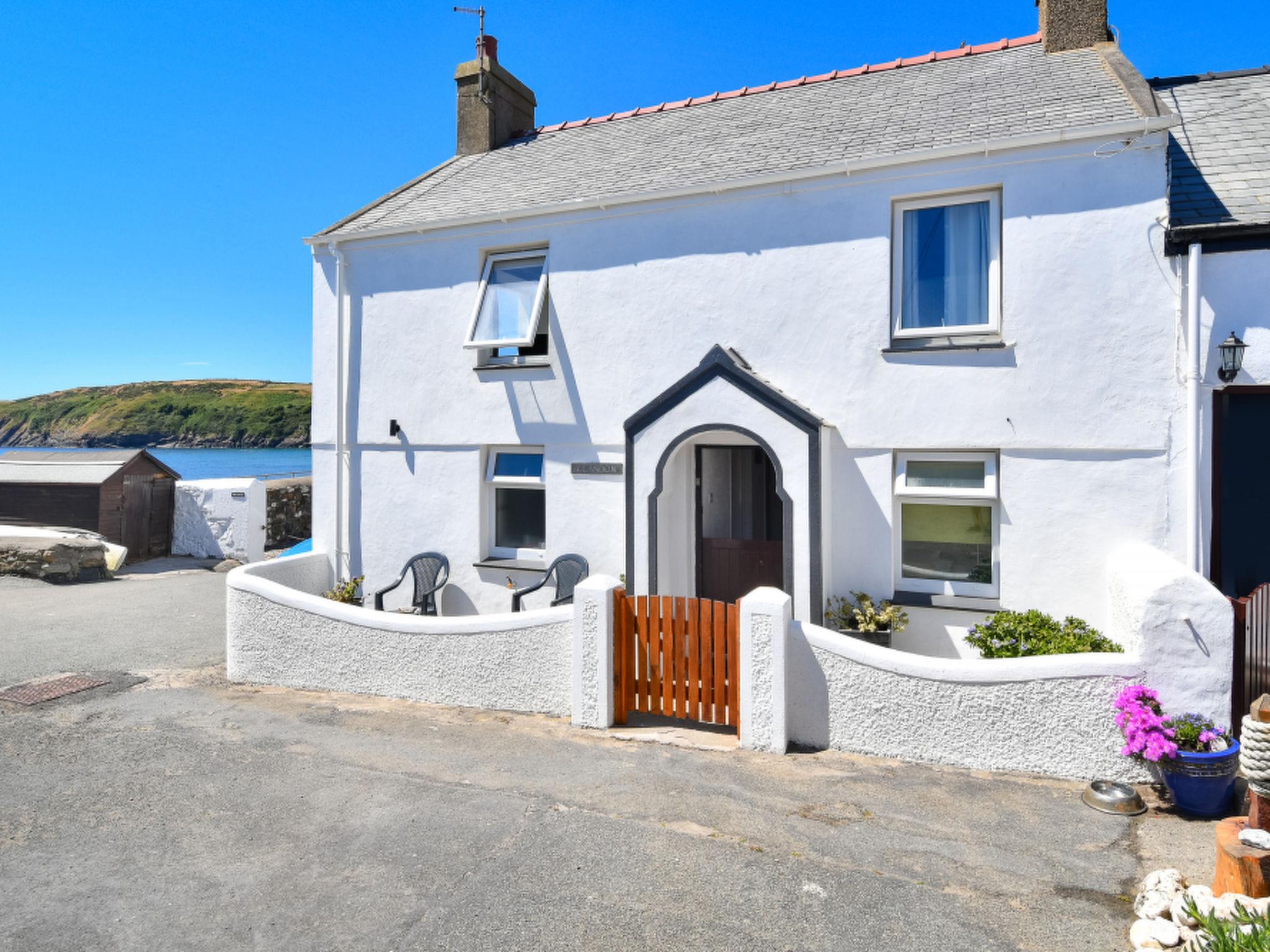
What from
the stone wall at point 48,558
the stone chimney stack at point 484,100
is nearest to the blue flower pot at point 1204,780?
the stone chimney stack at point 484,100

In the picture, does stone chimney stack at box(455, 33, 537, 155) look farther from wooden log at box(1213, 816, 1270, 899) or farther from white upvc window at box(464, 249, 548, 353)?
wooden log at box(1213, 816, 1270, 899)

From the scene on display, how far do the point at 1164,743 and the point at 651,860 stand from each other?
3.79 meters

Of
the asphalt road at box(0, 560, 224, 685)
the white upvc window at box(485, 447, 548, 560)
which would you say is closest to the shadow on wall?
the white upvc window at box(485, 447, 548, 560)

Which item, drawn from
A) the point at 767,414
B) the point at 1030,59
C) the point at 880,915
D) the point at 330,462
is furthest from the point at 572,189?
the point at 880,915

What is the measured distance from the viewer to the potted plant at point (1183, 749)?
5.35 meters

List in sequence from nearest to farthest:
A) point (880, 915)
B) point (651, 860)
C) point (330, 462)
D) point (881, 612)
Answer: point (880, 915) → point (651, 860) → point (881, 612) → point (330, 462)

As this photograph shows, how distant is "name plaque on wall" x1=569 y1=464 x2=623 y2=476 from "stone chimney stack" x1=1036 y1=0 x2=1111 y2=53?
836 centimetres

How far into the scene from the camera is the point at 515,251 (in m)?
10.6

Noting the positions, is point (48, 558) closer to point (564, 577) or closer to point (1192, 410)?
point (564, 577)

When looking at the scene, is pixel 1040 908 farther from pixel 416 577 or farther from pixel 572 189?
pixel 572 189

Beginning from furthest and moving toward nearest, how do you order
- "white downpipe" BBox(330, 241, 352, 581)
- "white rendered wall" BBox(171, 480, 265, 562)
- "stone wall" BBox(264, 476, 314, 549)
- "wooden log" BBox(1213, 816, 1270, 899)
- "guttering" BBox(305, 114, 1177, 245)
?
"stone wall" BBox(264, 476, 314, 549) < "white rendered wall" BBox(171, 480, 265, 562) < "white downpipe" BBox(330, 241, 352, 581) < "guttering" BBox(305, 114, 1177, 245) < "wooden log" BBox(1213, 816, 1270, 899)

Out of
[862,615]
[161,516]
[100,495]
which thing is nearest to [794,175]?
[862,615]

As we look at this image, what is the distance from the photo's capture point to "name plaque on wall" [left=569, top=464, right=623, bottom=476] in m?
9.60

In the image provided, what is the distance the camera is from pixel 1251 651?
248 inches
